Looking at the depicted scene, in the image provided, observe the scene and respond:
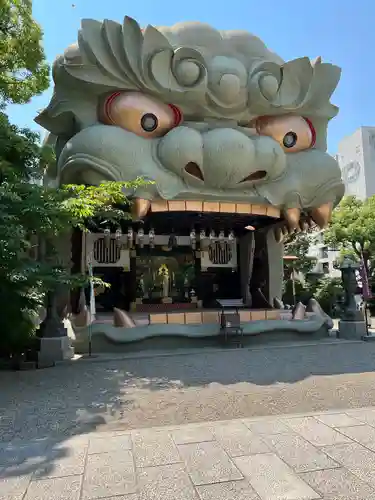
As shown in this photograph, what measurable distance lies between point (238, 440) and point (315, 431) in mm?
978

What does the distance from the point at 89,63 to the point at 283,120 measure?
6.65 meters

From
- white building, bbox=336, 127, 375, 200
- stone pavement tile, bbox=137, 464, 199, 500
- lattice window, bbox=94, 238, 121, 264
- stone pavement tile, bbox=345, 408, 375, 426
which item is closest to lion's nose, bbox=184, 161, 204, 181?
lattice window, bbox=94, 238, 121, 264

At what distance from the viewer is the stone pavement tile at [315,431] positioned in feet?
13.7

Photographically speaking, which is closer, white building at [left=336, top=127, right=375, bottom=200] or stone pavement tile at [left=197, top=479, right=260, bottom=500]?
stone pavement tile at [left=197, top=479, right=260, bottom=500]

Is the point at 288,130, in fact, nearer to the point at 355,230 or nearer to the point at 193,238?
the point at 193,238

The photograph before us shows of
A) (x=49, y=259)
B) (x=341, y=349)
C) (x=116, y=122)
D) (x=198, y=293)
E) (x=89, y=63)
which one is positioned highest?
(x=89, y=63)

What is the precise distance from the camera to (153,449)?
4055 millimetres

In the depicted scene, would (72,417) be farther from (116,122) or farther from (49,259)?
(116,122)

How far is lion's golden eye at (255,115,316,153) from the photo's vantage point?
13086mm

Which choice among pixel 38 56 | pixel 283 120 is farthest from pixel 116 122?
pixel 283 120

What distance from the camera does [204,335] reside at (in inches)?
468

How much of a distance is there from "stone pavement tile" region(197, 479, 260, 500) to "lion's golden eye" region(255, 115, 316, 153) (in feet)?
38.7

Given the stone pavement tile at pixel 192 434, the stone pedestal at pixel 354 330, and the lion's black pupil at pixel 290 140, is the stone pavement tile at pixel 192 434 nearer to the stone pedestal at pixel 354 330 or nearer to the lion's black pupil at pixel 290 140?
the stone pedestal at pixel 354 330

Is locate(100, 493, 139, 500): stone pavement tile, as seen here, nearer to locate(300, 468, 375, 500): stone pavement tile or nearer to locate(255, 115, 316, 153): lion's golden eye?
locate(300, 468, 375, 500): stone pavement tile
